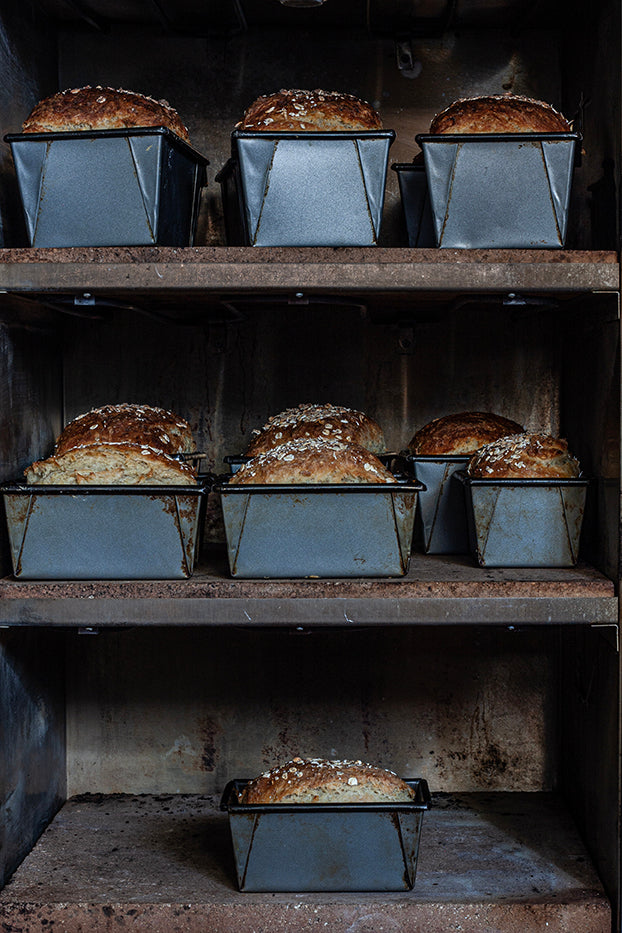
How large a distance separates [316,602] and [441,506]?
42 centimetres

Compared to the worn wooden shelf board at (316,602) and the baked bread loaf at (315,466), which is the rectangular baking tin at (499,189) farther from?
the worn wooden shelf board at (316,602)

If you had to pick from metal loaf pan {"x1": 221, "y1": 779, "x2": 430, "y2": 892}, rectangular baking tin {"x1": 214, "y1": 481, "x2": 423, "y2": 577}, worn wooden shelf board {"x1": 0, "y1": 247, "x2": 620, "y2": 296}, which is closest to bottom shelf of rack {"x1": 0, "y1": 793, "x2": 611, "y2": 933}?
metal loaf pan {"x1": 221, "y1": 779, "x2": 430, "y2": 892}

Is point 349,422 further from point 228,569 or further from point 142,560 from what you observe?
point 142,560

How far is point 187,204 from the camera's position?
6.51 feet

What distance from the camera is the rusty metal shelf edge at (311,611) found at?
5.95ft

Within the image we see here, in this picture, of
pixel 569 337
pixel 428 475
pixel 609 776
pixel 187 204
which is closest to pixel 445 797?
pixel 609 776

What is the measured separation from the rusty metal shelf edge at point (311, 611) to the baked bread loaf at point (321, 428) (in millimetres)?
398

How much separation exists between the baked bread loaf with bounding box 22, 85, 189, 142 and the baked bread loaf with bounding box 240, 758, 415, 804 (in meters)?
1.40

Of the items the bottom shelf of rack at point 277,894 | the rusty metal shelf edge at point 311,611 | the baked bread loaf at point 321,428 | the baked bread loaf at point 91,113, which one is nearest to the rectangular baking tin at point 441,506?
the baked bread loaf at point 321,428

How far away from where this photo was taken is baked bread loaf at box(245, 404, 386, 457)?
207 centimetres

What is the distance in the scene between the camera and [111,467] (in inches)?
73.0

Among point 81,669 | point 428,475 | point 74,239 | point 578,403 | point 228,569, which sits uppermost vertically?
point 74,239

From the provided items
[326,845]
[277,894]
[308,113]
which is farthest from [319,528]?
[308,113]

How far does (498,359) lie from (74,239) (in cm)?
118
